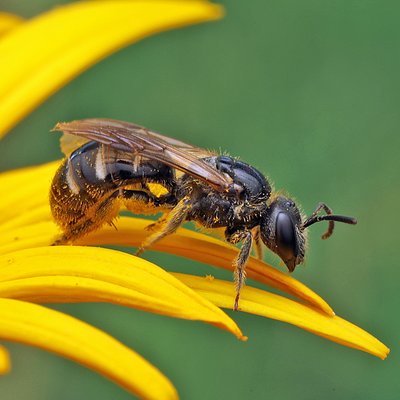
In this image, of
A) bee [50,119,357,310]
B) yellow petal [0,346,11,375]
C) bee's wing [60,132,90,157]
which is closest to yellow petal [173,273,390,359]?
bee [50,119,357,310]

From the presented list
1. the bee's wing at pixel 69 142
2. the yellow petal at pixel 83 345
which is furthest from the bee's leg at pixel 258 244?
the yellow petal at pixel 83 345

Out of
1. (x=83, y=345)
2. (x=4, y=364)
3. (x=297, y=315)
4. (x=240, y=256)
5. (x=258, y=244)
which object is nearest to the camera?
(x=4, y=364)

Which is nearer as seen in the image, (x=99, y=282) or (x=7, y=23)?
(x=99, y=282)

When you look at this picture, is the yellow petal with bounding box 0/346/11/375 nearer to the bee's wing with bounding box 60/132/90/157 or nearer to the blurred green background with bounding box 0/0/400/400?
the bee's wing with bounding box 60/132/90/157

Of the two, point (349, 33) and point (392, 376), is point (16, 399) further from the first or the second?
point (349, 33)

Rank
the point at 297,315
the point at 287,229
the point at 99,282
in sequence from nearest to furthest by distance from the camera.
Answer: the point at 99,282 < the point at 297,315 < the point at 287,229

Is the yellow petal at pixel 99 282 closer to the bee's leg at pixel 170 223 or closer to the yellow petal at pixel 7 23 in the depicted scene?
the bee's leg at pixel 170 223

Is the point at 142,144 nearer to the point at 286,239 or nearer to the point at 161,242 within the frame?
the point at 161,242

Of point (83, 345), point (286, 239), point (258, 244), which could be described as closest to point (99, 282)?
point (83, 345)
